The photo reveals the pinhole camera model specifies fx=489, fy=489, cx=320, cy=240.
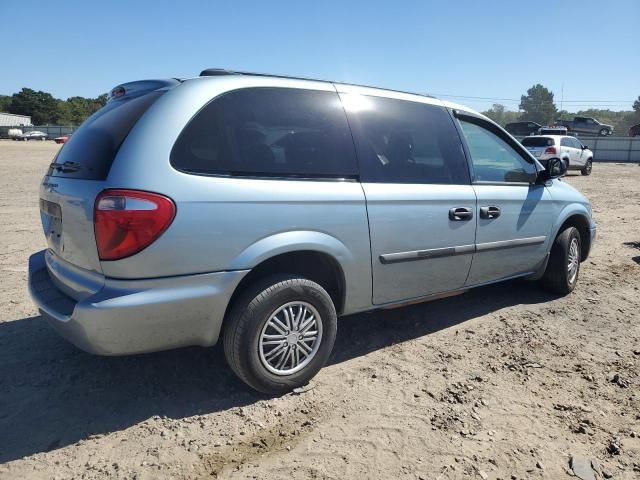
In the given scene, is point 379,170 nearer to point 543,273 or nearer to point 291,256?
point 291,256

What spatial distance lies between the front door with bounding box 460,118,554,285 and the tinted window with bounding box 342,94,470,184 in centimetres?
24

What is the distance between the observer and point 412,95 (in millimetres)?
3846

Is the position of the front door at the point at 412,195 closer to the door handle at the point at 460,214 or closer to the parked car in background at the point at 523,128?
the door handle at the point at 460,214

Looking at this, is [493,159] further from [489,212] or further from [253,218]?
[253,218]

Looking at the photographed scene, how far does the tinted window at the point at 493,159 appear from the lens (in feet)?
13.3

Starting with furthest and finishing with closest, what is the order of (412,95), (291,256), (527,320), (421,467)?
(527,320) < (412,95) < (291,256) < (421,467)

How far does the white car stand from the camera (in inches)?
729

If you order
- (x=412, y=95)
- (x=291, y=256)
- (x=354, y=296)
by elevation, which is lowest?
(x=354, y=296)

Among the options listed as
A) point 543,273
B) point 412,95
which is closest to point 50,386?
point 412,95

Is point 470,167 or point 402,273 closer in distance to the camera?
Result: point 402,273

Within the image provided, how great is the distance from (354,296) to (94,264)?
5.19ft

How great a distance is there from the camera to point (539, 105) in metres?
91.3

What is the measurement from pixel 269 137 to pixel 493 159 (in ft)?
7.53

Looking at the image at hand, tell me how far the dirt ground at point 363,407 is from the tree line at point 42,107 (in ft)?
350
